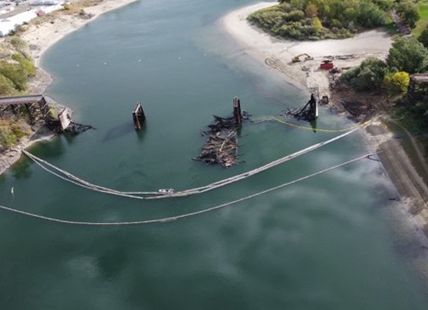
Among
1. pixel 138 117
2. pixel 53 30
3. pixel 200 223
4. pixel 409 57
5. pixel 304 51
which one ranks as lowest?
pixel 200 223

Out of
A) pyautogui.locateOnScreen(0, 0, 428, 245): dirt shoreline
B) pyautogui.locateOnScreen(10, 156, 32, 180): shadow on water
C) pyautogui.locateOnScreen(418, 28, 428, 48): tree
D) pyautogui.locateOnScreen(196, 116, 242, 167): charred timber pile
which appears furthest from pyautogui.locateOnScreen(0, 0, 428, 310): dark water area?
pyautogui.locateOnScreen(418, 28, 428, 48): tree

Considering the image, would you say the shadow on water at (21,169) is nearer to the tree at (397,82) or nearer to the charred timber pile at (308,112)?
the charred timber pile at (308,112)

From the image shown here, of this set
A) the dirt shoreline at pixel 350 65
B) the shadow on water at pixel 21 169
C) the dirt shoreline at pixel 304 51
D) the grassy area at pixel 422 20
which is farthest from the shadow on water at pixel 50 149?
the grassy area at pixel 422 20

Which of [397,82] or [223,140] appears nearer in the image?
[223,140]

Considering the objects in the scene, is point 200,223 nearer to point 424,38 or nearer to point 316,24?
point 424,38

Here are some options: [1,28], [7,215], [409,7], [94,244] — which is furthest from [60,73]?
[409,7]

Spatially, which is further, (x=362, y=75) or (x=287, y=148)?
(x=362, y=75)

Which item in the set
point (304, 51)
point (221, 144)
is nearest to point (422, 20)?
point (304, 51)

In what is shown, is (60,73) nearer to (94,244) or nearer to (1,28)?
(1,28)
